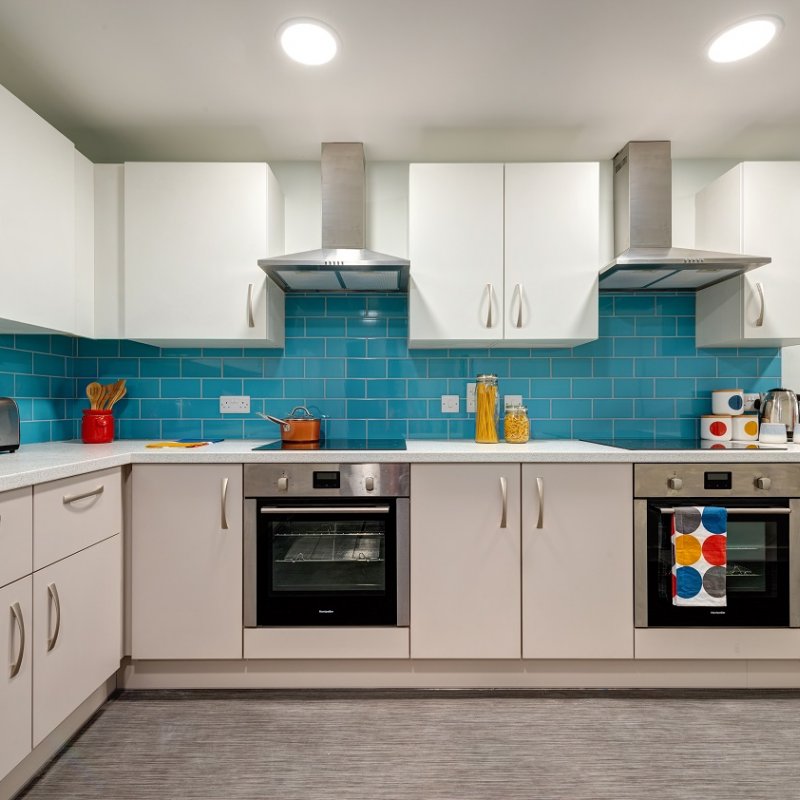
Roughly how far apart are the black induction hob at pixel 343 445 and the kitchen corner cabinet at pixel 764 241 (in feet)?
5.60

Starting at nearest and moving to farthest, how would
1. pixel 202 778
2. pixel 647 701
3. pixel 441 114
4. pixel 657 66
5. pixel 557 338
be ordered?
pixel 202 778, pixel 657 66, pixel 647 701, pixel 441 114, pixel 557 338

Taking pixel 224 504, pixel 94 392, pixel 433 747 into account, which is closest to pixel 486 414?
pixel 224 504

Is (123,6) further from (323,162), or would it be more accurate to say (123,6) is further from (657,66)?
(657,66)

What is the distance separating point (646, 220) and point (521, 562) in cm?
169

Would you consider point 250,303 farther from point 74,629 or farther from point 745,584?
point 745,584

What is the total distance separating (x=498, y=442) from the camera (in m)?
2.55

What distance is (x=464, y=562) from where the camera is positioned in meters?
2.11

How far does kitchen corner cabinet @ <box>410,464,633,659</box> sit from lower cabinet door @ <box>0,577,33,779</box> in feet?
4.22

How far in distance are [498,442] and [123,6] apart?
7.22 ft

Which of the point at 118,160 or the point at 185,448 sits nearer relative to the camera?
the point at 185,448

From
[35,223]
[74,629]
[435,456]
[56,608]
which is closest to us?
[56,608]

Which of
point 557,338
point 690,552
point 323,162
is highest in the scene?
point 323,162

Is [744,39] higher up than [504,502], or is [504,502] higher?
[744,39]

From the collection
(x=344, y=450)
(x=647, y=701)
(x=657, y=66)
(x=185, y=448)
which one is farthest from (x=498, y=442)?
(x=657, y=66)
